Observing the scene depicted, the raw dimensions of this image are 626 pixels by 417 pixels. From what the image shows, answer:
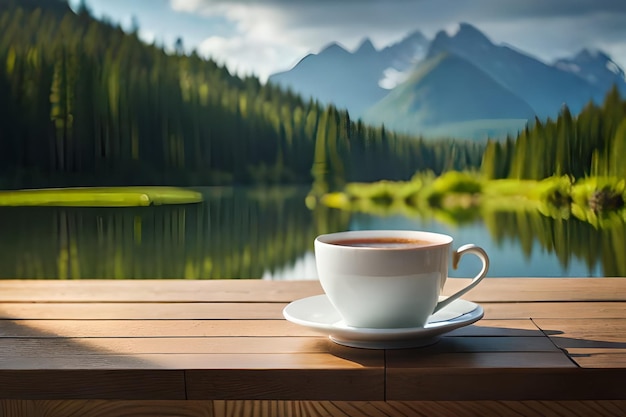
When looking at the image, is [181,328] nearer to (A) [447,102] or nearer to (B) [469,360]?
(B) [469,360]

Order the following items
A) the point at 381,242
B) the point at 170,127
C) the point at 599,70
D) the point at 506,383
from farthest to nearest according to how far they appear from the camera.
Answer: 1. the point at 170,127
2. the point at 599,70
3. the point at 381,242
4. the point at 506,383

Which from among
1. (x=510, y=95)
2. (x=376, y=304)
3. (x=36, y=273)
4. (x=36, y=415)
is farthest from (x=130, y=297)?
(x=510, y=95)

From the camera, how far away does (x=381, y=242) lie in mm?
686

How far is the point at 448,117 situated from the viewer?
5.65 feet

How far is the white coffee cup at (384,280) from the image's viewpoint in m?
0.61

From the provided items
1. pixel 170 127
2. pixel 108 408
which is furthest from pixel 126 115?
pixel 108 408

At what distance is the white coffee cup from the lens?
61cm

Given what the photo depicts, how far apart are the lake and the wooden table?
0.88 m

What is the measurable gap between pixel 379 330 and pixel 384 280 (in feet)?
0.13

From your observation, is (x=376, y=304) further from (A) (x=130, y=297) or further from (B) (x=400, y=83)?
(B) (x=400, y=83)

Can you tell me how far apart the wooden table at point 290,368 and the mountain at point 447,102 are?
0.93 metres

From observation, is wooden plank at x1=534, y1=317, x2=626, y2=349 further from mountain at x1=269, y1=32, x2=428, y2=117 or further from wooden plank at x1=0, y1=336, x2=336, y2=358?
mountain at x1=269, y1=32, x2=428, y2=117

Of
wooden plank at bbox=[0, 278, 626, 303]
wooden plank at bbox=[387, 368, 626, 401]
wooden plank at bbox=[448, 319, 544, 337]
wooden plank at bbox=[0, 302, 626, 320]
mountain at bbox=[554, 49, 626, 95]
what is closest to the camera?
wooden plank at bbox=[387, 368, 626, 401]

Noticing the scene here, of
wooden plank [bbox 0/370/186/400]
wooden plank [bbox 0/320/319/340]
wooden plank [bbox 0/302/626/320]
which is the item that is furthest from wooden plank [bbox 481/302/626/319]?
wooden plank [bbox 0/370/186/400]
